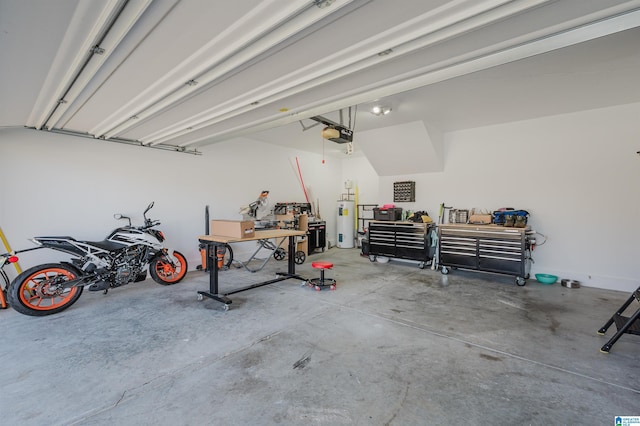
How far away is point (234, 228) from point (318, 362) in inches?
70.3

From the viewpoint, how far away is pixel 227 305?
2992 millimetres

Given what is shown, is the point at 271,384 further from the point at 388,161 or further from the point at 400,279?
the point at 388,161

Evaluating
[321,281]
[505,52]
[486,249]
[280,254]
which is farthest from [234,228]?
[486,249]

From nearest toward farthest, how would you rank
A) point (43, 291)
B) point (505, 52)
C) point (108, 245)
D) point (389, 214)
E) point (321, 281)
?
point (505, 52), point (43, 291), point (108, 245), point (321, 281), point (389, 214)

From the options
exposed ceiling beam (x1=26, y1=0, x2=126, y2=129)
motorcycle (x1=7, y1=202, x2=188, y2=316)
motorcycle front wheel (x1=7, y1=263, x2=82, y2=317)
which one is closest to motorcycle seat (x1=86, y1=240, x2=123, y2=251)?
motorcycle (x1=7, y1=202, x2=188, y2=316)

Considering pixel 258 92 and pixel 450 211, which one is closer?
pixel 258 92

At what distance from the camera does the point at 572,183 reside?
163 inches

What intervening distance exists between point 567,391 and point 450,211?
150 inches

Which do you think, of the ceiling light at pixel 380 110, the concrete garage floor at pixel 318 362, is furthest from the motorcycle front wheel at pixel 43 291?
the ceiling light at pixel 380 110

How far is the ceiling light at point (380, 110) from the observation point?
12.3 ft

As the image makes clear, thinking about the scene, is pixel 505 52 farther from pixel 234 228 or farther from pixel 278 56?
pixel 234 228

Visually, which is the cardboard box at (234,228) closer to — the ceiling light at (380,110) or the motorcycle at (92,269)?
the motorcycle at (92,269)

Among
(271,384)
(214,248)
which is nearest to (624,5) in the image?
(271,384)

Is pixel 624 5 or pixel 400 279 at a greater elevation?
pixel 624 5
